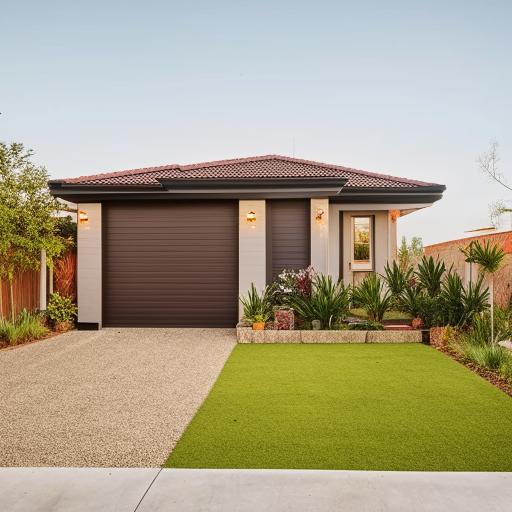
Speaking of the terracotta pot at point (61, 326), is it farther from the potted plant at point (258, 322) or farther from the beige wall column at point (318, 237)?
the beige wall column at point (318, 237)

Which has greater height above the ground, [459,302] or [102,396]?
[459,302]

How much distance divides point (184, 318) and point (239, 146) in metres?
10.6

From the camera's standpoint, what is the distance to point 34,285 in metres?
12.7

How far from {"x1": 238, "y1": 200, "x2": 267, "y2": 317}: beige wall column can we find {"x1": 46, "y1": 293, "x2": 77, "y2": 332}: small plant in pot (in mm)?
4297

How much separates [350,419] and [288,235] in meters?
7.93

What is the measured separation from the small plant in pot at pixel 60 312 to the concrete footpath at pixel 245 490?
908 cm

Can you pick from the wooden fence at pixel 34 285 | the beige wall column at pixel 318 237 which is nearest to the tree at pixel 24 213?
the wooden fence at pixel 34 285

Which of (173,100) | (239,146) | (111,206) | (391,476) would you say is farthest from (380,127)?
(391,476)

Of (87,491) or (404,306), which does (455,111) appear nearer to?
(404,306)

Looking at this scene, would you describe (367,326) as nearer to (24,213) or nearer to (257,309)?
(257,309)

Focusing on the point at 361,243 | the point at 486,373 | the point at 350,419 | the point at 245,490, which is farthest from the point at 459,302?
the point at 245,490

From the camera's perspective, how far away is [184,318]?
1282 cm

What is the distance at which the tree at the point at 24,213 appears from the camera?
11.2m

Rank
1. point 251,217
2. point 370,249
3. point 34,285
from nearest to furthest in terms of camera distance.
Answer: point 251,217 → point 34,285 → point 370,249
